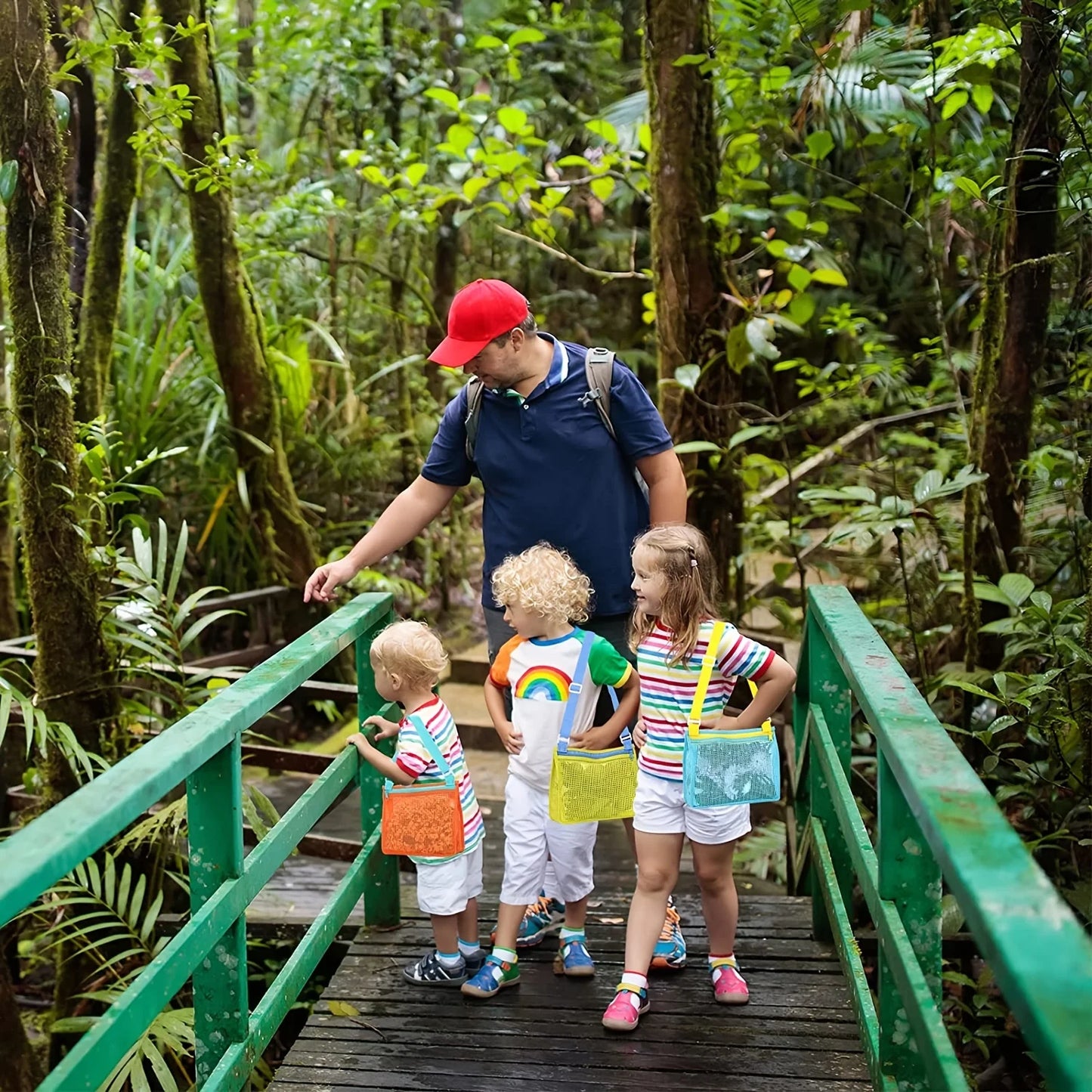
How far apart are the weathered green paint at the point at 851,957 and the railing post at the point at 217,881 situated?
1.19 m

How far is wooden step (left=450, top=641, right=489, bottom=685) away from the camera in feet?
21.5

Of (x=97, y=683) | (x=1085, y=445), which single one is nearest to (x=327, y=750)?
(x=97, y=683)

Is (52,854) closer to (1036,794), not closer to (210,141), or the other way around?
(1036,794)

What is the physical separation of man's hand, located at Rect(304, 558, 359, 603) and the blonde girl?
774 millimetres

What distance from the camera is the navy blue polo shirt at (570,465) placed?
293cm

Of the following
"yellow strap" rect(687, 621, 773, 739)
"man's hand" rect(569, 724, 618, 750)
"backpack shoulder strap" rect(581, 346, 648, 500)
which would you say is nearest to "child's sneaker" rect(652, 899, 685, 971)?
"man's hand" rect(569, 724, 618, 750)

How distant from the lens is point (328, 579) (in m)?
2.99

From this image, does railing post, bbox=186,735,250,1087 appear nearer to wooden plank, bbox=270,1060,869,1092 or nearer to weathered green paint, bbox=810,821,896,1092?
wooden plank, bbox=270,1060,869,1092

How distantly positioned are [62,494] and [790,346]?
7.99 meters

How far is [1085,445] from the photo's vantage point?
386cm

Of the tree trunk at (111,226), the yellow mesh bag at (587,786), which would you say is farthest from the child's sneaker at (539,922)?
the tree trunk at (111,226)

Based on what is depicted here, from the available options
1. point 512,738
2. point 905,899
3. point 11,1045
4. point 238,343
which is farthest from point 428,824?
point 238,343

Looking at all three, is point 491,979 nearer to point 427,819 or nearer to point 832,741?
point 427,819

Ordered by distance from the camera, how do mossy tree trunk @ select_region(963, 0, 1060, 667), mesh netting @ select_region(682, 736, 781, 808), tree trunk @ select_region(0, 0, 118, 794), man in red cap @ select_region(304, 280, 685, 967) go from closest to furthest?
1. mesh netting @ select_region(682, 736, 781, 808)
2. man in red cap @ select_region(304, 280, 685, 967)
3. tree trunk @ select_region(0, 0, 118, 794)
4. mossy tree trunk @ select_region(963, 0, 1060, 667)
